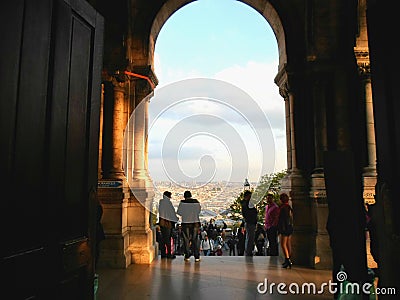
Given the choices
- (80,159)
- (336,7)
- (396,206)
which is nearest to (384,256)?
(396,206)

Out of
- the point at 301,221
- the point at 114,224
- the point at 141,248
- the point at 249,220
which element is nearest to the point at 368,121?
the point at 301,221

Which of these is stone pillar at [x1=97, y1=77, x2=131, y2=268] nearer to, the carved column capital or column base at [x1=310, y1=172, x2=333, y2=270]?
the carved column capital

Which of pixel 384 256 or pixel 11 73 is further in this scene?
pixel 384 256

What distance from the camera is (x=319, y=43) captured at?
7418 millimetres

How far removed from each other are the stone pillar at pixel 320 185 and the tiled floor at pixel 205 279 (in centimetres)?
42

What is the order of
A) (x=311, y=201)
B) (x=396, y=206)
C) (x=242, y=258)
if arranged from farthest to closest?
1. (x=242, y=258)
2. (x=311, y=201)
3. (x=396, y=206)

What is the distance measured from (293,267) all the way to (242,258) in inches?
52.1

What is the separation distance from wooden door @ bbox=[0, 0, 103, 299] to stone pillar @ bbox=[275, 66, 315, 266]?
5.77 metres

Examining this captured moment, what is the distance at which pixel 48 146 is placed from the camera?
1.79 m

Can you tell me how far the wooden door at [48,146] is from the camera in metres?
1.52

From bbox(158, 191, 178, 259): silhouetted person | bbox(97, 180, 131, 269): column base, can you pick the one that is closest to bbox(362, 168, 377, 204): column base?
bbox(158, 191, 178, 259): silhouetted person

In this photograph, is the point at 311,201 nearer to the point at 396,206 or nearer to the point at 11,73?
the point at 396,206

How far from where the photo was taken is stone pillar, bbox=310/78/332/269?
6668mm

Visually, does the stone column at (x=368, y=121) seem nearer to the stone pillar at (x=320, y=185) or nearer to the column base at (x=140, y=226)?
the stone pillar at (x=320, y=185)
